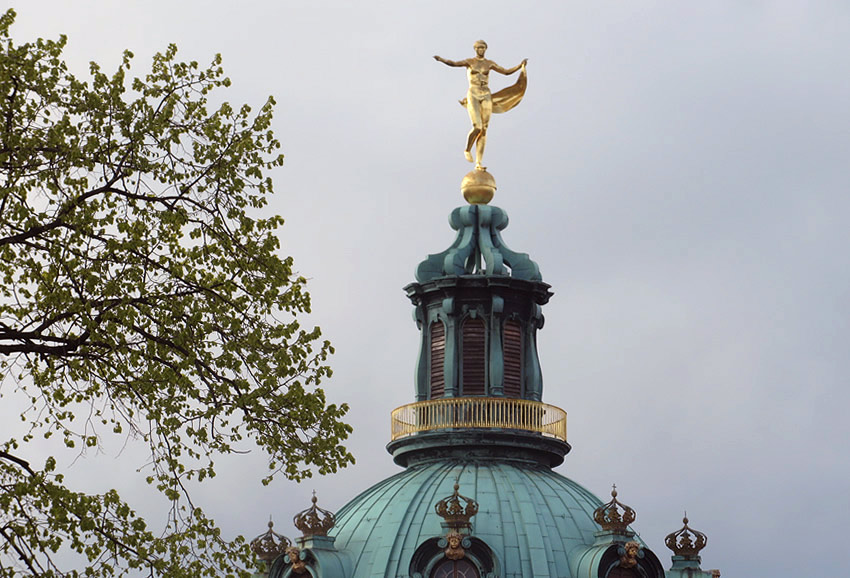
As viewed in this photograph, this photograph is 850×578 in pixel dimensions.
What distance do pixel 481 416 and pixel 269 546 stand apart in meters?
7.66

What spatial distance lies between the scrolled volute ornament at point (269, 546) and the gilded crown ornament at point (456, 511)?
6.05m

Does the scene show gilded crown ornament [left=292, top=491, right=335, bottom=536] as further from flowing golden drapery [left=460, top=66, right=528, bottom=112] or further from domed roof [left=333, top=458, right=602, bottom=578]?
flowing golden drapery [left=460, top=66, right=528, bottom=112]

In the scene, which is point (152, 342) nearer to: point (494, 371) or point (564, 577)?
point (564, 577)

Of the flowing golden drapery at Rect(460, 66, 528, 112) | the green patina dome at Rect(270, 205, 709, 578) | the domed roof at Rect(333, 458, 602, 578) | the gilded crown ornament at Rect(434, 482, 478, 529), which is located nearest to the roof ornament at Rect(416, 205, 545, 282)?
the green patina dome at Rect(270, 205, 709, 578)

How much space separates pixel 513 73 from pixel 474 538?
19050mm

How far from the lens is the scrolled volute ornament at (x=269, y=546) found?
7069cm

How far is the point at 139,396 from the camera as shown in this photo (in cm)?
4331

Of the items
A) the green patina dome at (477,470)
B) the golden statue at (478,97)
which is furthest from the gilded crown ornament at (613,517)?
the golden statue at (478,97)

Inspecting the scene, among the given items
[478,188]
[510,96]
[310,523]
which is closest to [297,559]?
[310,523]

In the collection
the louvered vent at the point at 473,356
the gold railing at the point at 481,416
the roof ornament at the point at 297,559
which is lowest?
the roof ornament at the point at 297,559

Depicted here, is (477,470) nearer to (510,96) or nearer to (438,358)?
(438,358)

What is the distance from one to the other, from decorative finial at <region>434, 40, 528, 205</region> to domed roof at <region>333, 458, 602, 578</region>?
10220 mm

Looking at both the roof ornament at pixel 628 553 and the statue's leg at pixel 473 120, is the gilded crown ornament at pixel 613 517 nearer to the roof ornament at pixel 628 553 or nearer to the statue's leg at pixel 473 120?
the roof ornament at pixel 628 553

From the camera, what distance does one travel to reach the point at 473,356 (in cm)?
7506
